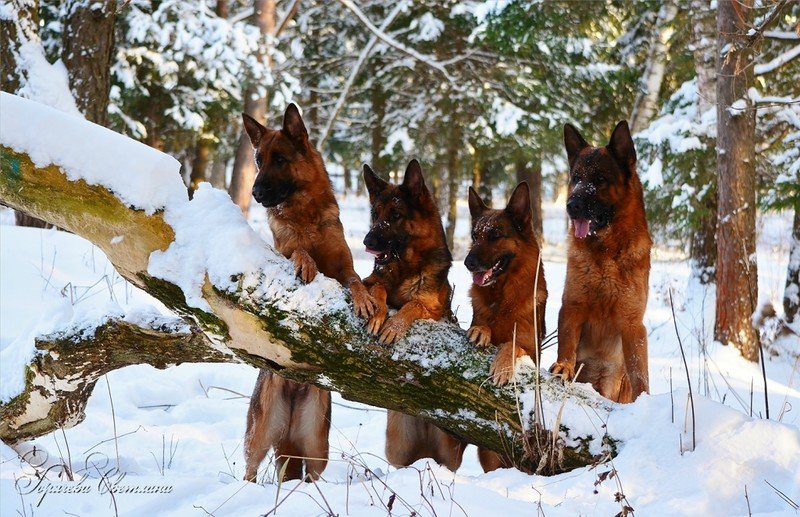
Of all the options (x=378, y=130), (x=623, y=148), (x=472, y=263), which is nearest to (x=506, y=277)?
(x=472, y=263)

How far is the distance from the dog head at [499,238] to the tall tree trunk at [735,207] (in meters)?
4.39

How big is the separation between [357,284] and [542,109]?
14.5m

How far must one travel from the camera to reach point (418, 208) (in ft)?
17.2

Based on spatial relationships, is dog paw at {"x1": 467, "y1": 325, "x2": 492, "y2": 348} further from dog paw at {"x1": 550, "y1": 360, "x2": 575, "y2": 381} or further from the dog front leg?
the dog front leg

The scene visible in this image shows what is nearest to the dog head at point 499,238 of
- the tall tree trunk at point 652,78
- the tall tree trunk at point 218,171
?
the tall tree trunk at point 652,78

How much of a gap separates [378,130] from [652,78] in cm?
734

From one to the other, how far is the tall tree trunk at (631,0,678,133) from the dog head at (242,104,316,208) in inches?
485

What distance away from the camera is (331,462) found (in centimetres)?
530

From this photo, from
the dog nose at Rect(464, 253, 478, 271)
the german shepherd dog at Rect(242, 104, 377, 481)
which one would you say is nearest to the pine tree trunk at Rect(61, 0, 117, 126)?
the german shepherd dog at Rect(242, 104, 377, 481)

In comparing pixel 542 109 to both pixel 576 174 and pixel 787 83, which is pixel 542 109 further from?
pixel 576 174

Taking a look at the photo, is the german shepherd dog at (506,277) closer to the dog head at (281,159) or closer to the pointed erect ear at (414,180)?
the pointed erect ear at (414,180)

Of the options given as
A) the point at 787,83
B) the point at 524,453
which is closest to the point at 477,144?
the point at 787,83

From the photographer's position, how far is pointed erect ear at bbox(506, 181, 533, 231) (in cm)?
509

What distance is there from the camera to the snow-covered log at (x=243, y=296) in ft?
12.5
